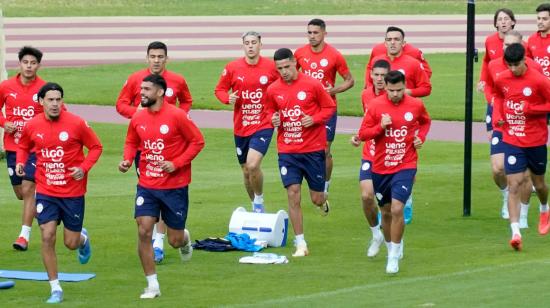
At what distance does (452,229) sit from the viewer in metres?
18.1

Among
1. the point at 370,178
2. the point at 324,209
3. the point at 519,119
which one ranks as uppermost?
the point at 519,119

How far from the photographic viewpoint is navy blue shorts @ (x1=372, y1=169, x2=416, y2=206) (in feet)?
48.5

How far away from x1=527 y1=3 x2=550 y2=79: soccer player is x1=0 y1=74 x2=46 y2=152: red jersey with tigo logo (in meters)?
6.85

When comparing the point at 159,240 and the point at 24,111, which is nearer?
the point at 159,240

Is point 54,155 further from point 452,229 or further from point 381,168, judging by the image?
point 452,229

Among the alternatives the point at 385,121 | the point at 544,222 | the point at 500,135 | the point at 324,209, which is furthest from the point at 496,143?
the point at 385,121

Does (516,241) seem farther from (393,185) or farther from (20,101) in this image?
(20,101)

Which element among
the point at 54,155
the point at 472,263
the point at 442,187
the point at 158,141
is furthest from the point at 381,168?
the point at 442,187

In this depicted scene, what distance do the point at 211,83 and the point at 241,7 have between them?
19.0 metres

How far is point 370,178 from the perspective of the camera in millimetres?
15648

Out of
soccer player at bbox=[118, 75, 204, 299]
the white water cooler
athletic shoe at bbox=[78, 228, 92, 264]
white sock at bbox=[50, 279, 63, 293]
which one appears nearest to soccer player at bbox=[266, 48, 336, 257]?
the white water cooler

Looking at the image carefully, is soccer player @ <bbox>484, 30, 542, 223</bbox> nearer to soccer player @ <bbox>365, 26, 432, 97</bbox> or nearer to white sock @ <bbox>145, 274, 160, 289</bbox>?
soccer player @ <bbox>365, 26, 432, 97</bbox>

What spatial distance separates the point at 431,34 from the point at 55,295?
125ft

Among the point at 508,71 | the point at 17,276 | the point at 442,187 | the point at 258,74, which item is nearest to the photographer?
the point at 17,276
